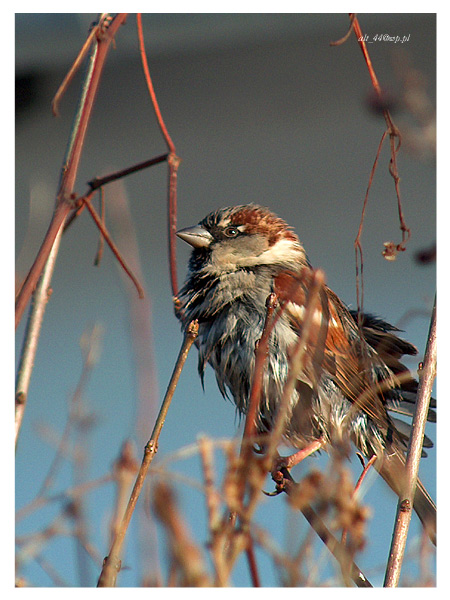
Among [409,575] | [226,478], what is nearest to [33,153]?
[226,478]

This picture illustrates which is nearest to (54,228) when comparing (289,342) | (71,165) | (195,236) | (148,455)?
(71,165)

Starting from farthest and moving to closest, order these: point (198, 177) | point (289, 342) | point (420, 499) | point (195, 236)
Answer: point (198, 177)
point (195, 236)
point (289, 342)
point (420, 499)

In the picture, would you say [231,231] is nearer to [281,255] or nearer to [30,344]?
[281,255]

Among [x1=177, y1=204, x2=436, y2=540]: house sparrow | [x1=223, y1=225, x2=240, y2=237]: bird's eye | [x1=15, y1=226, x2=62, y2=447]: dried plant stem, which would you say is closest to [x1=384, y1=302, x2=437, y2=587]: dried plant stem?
[x1=177, y1=204, x2=436, y2=540]: house sparrow

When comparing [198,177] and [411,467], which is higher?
[198,177]

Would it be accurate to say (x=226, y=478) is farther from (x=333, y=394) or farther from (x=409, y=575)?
(x=333, y=394)

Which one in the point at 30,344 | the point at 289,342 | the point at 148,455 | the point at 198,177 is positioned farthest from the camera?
the point at 198,177

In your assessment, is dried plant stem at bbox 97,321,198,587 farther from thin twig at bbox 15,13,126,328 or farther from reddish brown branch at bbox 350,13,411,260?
reddish brown branch at bbox 350,13,411,260
